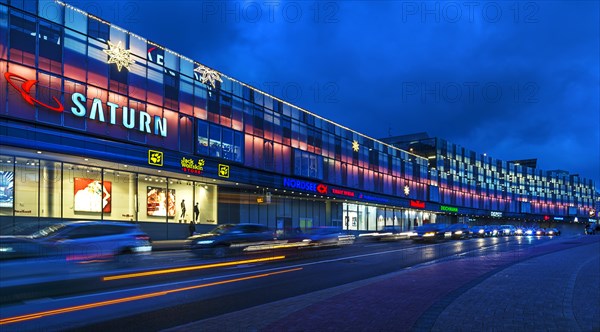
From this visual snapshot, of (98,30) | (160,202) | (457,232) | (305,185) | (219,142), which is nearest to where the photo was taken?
Answer: (98,30)

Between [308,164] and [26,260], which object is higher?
[308,164]

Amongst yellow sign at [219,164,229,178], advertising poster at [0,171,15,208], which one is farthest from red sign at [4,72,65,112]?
yellow sign at [219,164,229,178]

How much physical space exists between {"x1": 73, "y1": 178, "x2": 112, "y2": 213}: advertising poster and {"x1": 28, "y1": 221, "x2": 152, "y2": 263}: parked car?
12260mm

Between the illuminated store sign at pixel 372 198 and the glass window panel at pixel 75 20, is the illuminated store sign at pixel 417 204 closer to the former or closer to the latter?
the illuminated store sign at pixel 372 198

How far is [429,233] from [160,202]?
1876 centimetres

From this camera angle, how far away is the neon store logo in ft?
81.4

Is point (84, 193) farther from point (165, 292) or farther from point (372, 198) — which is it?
point (372, 198)

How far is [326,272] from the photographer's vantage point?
51.8 ft

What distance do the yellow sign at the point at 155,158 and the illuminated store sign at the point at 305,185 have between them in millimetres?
14583

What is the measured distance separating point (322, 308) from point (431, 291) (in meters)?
3.16

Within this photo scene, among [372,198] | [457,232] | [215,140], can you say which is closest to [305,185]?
[215,140]

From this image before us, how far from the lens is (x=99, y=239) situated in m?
16.2

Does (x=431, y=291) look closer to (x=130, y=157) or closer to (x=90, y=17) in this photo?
(x=130, y=157)

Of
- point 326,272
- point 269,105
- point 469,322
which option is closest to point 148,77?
point 269,105
